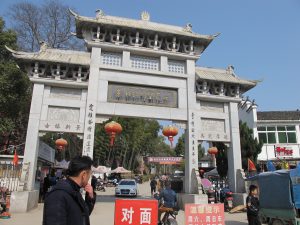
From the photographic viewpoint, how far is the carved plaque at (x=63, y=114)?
11.7 metres

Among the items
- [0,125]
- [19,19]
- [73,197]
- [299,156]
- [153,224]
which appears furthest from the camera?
[299,156]

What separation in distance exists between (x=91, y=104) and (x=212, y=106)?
19.7ft

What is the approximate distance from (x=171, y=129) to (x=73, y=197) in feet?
29.1

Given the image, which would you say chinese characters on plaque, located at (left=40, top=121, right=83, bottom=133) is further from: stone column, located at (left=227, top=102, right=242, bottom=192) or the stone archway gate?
stone column, located at (left=227, top=102, right=242, bottom=192)

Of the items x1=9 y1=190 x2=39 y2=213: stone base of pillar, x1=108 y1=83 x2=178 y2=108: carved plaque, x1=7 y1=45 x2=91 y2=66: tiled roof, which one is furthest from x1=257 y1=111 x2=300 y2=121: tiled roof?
x1=9 y1=190 x2=39 y2=213: stone base of pillar

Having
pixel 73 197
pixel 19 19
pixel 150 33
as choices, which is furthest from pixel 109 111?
pixel 19 19

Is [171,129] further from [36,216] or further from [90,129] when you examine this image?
[36,216]

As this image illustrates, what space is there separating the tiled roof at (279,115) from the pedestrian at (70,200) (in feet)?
77.8

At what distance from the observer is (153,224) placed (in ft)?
18.0

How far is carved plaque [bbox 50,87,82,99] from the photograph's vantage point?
12.1 m

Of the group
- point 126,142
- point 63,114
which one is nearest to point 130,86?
point 63,114

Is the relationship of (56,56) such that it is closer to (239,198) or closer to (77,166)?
(239,198)

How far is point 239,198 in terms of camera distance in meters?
12.6

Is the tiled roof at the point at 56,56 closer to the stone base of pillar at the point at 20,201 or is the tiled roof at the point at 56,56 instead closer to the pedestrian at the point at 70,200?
the stone base of pillar at the point at 20,201
